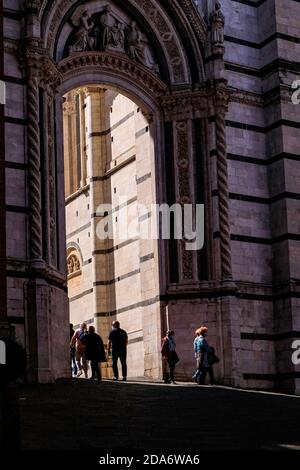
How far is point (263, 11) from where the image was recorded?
2575 cm

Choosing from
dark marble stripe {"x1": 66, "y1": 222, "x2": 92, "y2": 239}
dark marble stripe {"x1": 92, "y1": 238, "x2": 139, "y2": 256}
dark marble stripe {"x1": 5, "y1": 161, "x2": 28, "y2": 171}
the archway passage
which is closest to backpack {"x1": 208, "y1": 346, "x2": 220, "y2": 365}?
the archway passage

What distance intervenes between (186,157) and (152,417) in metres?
9.64

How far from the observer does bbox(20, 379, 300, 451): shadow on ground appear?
42.2 feet

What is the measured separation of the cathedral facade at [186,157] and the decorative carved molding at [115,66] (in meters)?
0.03

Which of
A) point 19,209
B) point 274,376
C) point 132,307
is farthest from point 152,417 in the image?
point 132,307

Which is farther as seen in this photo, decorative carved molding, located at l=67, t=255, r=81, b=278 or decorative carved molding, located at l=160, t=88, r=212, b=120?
decorative carved molding, located at l=67, t=255, r=81, b=278

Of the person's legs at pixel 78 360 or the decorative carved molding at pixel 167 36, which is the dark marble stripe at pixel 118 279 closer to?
the person's legs at pixel 78 360

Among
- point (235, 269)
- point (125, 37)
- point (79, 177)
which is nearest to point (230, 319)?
point (235, 269)

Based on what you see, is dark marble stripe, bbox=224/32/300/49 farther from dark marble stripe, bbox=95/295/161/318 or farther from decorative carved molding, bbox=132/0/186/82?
dark marble stripe, bbox=95/295/161/318

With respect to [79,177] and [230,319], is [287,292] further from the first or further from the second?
[79,177]

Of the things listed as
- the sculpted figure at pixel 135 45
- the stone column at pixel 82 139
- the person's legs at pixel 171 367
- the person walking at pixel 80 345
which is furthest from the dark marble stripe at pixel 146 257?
the stone column at pixel 82 139

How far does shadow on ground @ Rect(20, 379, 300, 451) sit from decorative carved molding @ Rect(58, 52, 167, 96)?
271 inches

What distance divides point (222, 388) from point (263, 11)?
975cm

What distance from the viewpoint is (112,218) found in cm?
2786
